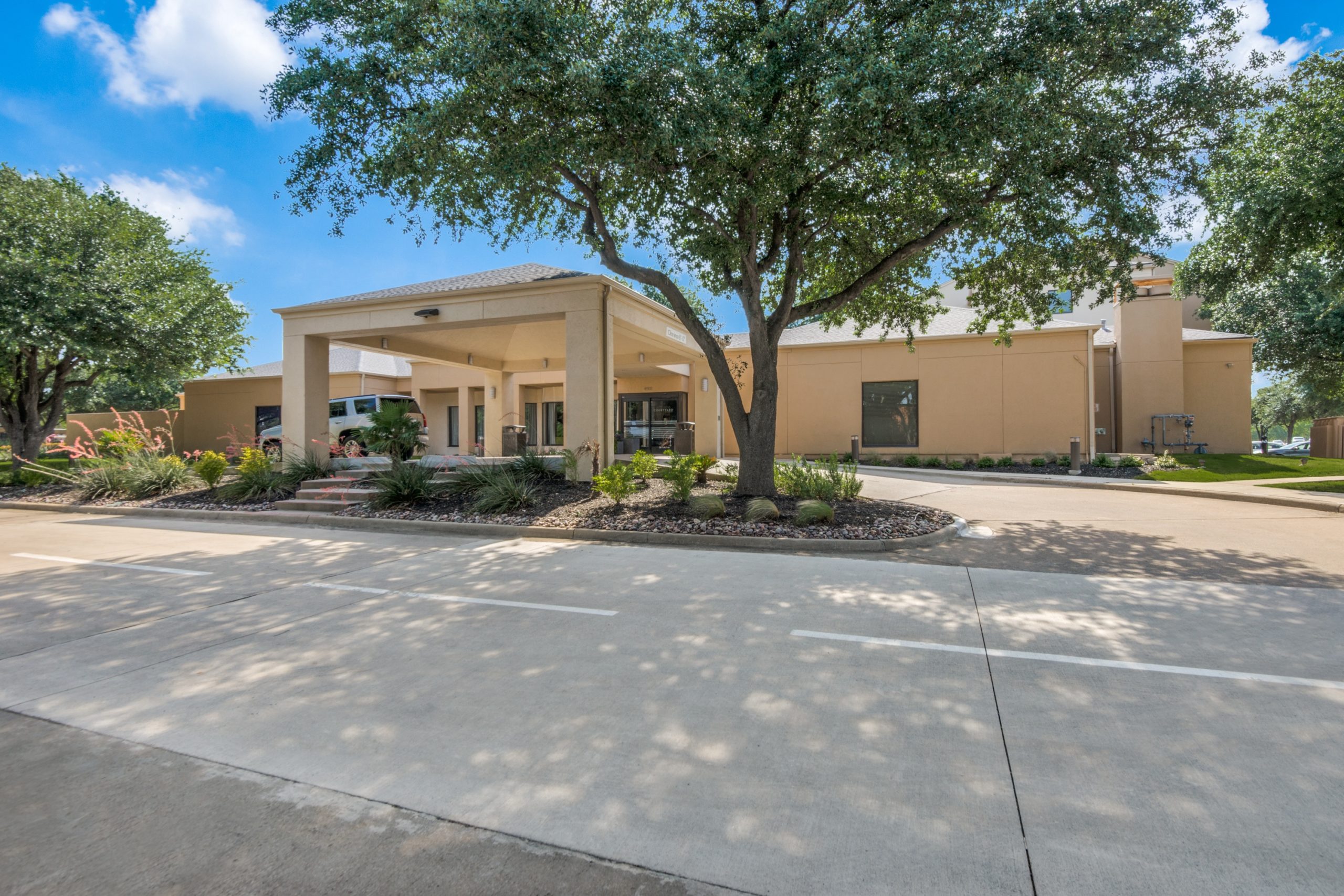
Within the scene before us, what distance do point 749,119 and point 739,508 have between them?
5.22 m

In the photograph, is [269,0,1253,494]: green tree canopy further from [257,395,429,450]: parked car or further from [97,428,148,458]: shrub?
[257,395,429,450]: parked car

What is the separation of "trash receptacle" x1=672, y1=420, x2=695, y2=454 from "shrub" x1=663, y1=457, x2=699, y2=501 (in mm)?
9638

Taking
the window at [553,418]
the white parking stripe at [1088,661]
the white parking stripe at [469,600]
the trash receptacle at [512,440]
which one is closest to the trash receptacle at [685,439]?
the trash receptacle at [512,440]

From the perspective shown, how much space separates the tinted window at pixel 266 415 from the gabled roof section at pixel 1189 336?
1166 inches

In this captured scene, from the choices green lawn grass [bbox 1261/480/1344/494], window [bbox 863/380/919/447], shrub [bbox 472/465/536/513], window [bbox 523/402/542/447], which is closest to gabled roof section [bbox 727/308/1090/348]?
window [bbox 863/380/919/447]

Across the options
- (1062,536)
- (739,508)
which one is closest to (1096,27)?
(1062,536)

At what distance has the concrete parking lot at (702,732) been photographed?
2.28m

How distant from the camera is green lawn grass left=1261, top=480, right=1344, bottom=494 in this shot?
42.1 feet

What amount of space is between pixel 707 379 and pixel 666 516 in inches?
434

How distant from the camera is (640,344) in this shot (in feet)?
55.0

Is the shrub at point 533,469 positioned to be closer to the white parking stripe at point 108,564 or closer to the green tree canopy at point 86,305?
the white parking stripe at point 108,564

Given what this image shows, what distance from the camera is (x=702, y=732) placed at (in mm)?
3211

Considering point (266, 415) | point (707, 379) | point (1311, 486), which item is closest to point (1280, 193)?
point (1311, 486)

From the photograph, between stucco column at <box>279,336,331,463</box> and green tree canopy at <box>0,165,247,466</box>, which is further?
green tree canopy at <box>0,165,247,466</box>
